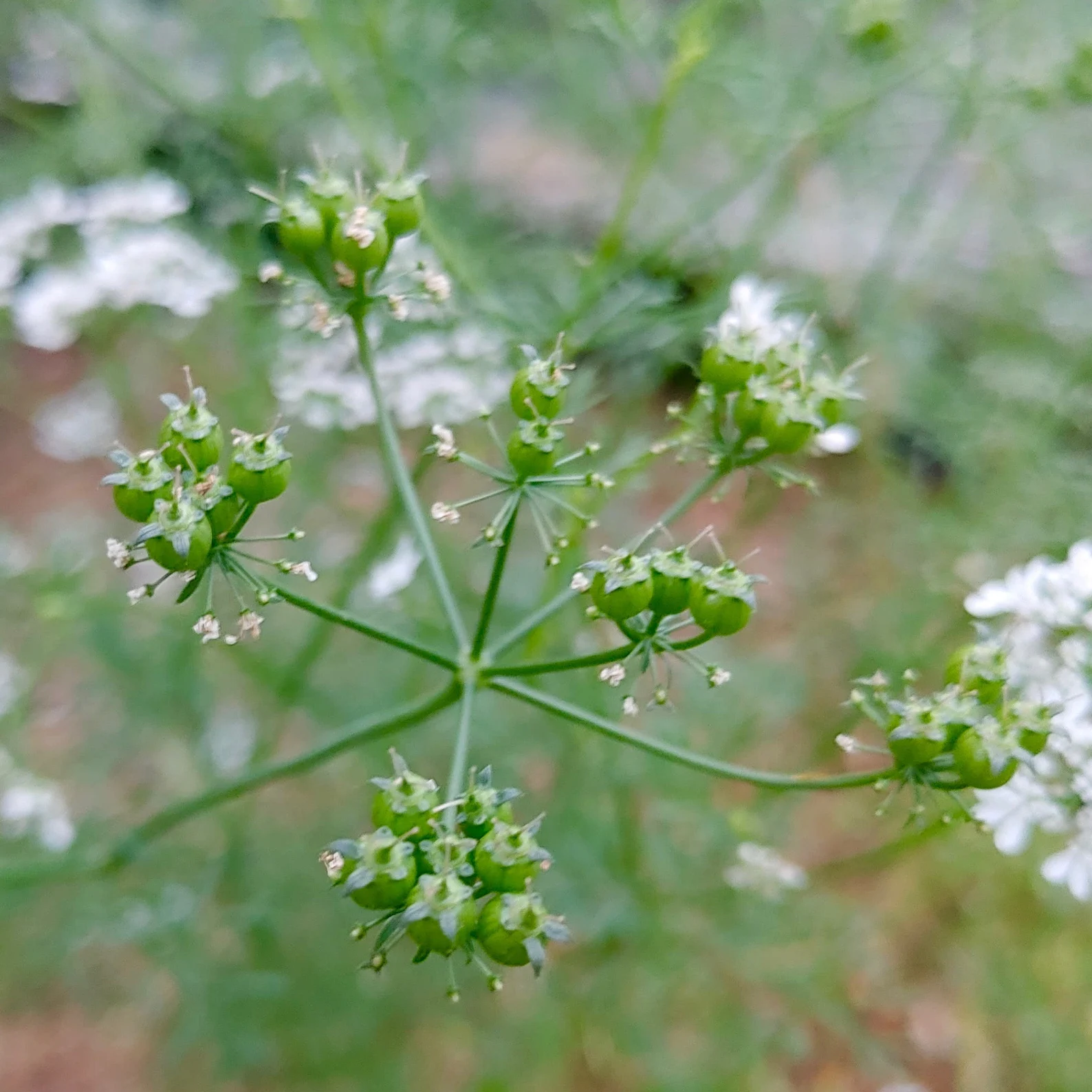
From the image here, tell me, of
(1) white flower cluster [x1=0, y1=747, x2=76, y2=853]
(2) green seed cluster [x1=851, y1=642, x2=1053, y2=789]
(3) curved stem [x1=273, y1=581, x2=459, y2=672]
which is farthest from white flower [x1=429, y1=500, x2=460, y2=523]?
(1) white flower cluster [x1=0, y1=747, x2=76, y2=853]

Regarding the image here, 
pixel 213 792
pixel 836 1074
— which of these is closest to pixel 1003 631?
pixel 213 792

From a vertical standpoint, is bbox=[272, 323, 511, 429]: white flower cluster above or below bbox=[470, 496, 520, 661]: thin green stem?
below

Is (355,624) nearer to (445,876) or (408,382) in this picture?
(445,876)

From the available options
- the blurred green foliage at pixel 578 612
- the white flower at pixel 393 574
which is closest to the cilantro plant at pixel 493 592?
the blurred green foliage at pixel 578 612

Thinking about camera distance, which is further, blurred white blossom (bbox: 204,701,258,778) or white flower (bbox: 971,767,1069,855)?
blurred white blossom (bbox: 204,701,258,778)

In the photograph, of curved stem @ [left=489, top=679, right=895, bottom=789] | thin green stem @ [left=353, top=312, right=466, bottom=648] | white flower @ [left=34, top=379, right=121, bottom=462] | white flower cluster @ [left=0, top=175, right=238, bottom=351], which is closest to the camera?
curved stem @ [left=489, top=679, right=895, bottom=789]

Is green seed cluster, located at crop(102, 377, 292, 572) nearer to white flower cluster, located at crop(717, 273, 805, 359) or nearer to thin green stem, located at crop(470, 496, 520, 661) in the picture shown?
thin green stem, located at crop(470, 496, 520, 661)
